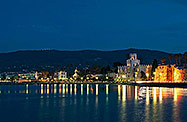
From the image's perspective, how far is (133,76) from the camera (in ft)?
591

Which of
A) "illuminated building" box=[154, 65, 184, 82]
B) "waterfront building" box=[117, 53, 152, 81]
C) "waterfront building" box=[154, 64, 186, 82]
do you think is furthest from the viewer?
"waterfront building" box=[117, 53, 152, 81]

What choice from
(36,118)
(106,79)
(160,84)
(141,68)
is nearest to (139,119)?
(36,118)

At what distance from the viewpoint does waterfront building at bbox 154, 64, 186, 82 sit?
112488 mm

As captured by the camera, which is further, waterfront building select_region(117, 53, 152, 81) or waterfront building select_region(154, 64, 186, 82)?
waterfront building select_region(117, 53, 152, 81)

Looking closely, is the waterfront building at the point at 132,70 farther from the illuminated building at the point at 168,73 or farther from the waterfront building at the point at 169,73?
the waterfront building at the point at 169,73

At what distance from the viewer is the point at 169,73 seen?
121562 millimetres

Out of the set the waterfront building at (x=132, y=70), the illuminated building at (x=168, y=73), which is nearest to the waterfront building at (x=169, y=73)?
the illuminated building at (x=168, y=73)

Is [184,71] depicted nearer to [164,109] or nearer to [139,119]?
[164,109]

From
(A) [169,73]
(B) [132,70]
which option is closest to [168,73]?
(A) [169,73]

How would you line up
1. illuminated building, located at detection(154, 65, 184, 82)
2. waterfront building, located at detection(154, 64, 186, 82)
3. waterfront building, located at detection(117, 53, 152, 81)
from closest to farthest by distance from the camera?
waterfront building, located at detection(154, 64, 186, 82) < illuminated building, located at detection(154, 65, 184, 82) < waterfront building, located at detection(117, 53, 152, 81)

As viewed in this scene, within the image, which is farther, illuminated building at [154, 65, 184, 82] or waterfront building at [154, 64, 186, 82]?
illuminated building at [154, 65, 184, 82]

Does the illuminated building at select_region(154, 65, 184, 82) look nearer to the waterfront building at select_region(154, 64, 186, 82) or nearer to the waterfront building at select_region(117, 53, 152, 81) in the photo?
the waterfront building at select_region(154, 64, 186, 82)

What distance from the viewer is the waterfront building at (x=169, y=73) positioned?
11249 centimetres

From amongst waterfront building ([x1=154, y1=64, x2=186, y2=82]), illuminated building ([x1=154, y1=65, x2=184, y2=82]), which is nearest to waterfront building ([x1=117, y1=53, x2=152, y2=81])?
illuminated building ([x1=154, y1=65, x2=184, y2=82])
